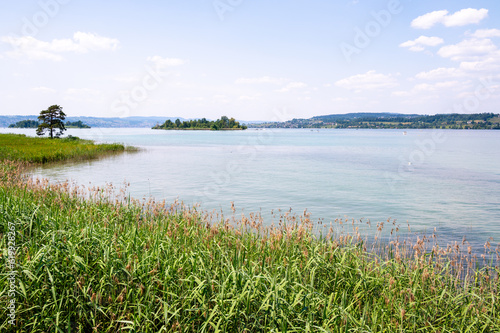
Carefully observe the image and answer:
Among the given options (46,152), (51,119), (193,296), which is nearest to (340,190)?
(193,296)

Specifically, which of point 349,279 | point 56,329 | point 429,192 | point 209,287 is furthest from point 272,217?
point 429,192

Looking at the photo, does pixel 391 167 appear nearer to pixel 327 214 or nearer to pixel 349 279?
pixel 327 214

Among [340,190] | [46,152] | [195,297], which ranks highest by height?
[46,152]

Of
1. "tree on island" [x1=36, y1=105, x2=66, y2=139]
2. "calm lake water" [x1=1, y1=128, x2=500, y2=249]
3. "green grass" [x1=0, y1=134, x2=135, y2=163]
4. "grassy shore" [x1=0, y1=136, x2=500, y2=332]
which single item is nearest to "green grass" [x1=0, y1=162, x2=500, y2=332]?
"grassy shore" [x1=0, y1=136, x2=500, y2=332]

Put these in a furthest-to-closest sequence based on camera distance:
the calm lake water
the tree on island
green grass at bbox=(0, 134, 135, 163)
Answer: the tree on island < green grass at bbox=(0, 134, 135, 163) < the calm lake water

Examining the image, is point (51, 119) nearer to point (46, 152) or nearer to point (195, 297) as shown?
point (46, 152)

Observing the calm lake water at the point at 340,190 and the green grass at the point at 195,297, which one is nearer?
the green grass at the point at 195,297

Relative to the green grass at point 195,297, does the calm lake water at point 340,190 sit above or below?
below

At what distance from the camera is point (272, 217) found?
2048 cm

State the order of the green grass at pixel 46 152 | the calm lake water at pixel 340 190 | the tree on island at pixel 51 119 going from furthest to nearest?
the tree on island at pixel 51 119 < the green grass at pixel 46 152 < the calm lake water at pixel 340 190

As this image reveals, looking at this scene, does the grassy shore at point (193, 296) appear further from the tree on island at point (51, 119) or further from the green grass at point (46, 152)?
the tree on island at point (51, 119)

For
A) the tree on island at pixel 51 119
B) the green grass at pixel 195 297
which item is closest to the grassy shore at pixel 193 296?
the green grass at pixel 195 297

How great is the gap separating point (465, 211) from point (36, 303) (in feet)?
80.2

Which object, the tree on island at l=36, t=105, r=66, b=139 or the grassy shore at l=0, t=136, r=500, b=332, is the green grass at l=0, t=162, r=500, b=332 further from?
the tree on island at l=36, t=105, r=66, b=139
